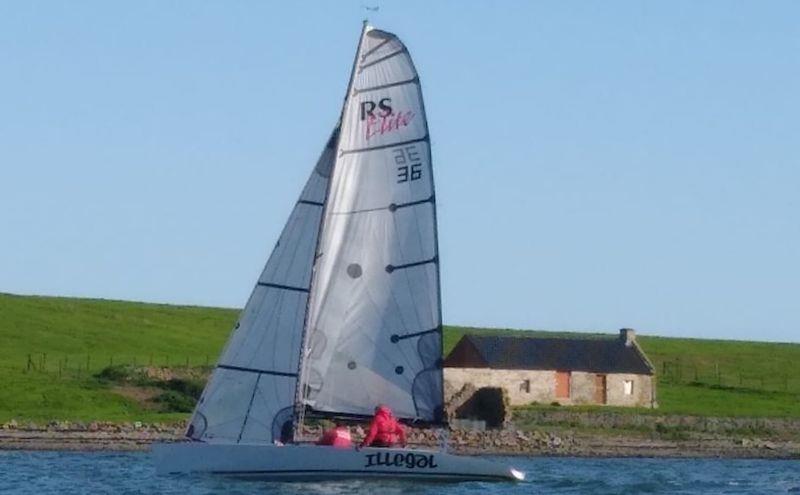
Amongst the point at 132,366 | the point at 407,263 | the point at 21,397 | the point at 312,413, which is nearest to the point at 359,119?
the point at 407,263

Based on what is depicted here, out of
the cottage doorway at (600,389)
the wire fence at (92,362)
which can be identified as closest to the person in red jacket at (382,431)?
the wire fence at (92,362)

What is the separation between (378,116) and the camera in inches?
1615

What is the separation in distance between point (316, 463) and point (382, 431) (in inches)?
62.1

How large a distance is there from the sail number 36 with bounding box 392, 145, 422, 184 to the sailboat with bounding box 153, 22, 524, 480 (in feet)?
0.07

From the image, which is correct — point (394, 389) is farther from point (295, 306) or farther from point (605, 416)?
point (605, 416)

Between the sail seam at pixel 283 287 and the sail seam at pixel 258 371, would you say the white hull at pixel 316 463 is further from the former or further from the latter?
the sail seam at pixel 283 287

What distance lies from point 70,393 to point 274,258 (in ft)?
124

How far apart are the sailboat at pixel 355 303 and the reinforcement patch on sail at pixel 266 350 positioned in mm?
20

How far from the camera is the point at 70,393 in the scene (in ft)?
252

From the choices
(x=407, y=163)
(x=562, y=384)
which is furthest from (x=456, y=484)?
(x=562, y=384)

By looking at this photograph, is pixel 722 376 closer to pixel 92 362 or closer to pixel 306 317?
pixel 92 362

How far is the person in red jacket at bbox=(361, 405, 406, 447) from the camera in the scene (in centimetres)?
3984

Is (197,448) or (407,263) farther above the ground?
(407,263)

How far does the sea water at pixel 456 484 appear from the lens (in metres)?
39.2
